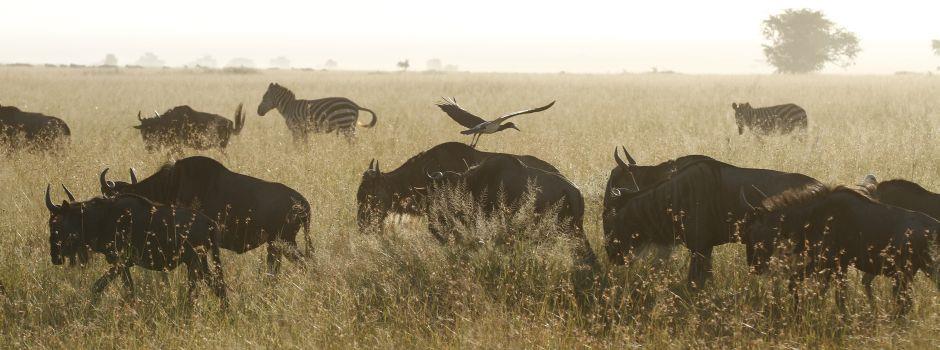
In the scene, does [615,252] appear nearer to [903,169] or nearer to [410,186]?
[410,186]

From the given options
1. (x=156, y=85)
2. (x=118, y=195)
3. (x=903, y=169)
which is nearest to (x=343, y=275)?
(x=118, y=195)

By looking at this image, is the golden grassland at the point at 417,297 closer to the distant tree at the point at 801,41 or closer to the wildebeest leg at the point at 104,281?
the wildebeest leg at the point at 104,281

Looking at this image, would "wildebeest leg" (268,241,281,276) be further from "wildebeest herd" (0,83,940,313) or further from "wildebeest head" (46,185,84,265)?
"wildebeest head" (46,185,84,265)

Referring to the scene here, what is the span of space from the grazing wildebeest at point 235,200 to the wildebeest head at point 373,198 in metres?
0.47

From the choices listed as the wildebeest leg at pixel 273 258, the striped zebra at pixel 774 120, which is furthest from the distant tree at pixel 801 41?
the wildebeest leg at pixel 273 258

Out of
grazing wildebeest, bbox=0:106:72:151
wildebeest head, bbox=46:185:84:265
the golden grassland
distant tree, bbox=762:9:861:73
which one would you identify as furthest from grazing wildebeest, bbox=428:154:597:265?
distant tree, bbox=762:9:861:73

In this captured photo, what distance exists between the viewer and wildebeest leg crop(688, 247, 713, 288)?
16.0 ft

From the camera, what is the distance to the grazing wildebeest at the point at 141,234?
15.1 ft

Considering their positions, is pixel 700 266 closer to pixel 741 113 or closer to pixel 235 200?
pixel 235 200

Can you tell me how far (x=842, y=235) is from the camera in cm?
425

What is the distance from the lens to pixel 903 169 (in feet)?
28.7

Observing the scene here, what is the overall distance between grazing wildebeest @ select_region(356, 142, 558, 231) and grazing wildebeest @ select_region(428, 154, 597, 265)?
0.68ft

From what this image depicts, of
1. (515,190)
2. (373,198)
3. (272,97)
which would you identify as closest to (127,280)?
(373,198)

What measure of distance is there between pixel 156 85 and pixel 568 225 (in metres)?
29.5
